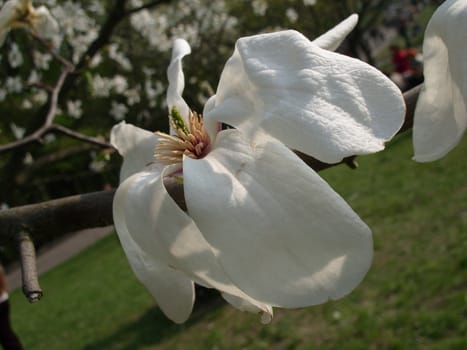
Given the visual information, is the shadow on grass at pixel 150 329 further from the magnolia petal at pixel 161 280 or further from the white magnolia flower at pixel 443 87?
the white magnolia flower at pixel 443 87

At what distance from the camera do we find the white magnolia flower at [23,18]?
4.51ft

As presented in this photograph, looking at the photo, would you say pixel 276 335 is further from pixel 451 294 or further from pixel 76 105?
pixel 76 105

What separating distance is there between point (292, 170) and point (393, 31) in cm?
2930

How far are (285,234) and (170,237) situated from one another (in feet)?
0.48

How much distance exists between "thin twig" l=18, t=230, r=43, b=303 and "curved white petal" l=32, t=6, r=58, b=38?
3.59 feet

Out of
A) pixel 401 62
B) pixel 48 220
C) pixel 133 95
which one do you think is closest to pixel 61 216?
pixel 48 220

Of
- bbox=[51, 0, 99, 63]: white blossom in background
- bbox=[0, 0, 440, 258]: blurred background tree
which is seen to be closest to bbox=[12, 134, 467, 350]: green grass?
bbox=[0, 0, 440, 258]: blurred background tree

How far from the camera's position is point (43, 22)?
180cm

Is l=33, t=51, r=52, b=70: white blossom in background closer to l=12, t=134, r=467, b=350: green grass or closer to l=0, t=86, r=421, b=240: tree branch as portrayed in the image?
l=12, t=134, r=467, b=350: green grass

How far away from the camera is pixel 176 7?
8156 millimetres

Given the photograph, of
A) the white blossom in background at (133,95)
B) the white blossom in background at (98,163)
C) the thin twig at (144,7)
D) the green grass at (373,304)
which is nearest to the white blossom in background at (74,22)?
the white blossom in background at (133,95)

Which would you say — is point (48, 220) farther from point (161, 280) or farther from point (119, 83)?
point (119, 83)

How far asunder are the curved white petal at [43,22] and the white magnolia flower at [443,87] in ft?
4.62

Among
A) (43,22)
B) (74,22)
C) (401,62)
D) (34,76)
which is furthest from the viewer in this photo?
(401,62)
